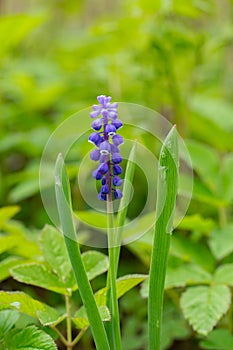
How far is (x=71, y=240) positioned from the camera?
574mm

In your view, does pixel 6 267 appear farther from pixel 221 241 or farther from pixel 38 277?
pixel 221 241

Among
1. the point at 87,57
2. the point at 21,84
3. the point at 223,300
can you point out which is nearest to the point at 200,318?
the point at 223,300

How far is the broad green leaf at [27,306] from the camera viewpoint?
2.22 feet

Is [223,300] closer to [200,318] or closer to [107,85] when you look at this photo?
[200,318]

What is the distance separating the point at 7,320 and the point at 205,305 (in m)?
0.30

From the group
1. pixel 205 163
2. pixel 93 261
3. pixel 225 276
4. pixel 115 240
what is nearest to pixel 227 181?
pixel 205 163

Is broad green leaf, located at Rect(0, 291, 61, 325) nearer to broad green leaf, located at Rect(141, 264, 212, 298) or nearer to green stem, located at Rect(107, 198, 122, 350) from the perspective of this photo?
green stem, located at Rect(107, 198, 122, 350)

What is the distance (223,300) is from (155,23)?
0.89 metres

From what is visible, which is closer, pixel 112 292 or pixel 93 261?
pixel 112 292

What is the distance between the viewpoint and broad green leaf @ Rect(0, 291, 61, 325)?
0.68m

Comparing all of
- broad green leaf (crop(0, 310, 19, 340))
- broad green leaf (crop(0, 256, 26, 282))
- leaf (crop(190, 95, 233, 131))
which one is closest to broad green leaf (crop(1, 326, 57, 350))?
broad green leaf (crop(0, 310, 19, 340))

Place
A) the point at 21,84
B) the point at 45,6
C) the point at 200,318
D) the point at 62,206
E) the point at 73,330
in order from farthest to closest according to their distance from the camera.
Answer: the point at 45,6 → the point at 21,84 → the point at 73,330 → the point at 200,318 → the point at 62,206

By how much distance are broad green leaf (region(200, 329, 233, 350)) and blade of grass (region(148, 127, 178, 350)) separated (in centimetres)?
28

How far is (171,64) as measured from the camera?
1.47m
